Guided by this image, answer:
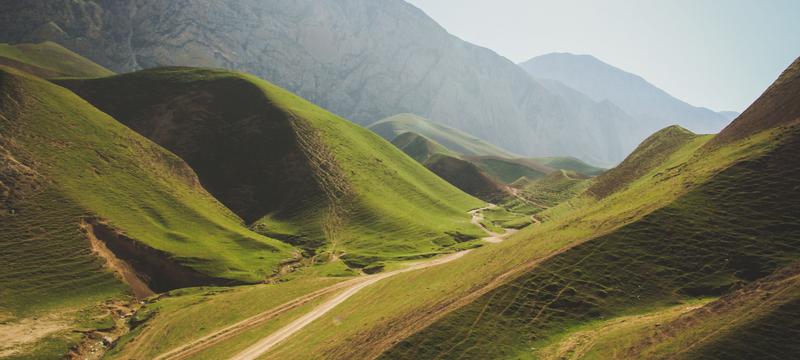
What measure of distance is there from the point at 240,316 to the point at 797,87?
8966 centimetres

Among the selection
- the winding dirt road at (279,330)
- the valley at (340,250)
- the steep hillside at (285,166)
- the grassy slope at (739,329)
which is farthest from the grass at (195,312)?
the grassy slope at (739,329)

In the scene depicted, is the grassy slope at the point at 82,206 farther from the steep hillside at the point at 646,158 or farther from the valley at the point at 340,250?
the steep hillside at the point at 646,158

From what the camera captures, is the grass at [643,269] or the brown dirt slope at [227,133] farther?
the brown dirt slope at [227,133]

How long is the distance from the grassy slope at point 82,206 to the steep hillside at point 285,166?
54.1 ft

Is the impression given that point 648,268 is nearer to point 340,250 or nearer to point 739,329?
point 739,329

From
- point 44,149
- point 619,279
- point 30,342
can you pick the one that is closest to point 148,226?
point 44,149

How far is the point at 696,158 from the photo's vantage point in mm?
75188

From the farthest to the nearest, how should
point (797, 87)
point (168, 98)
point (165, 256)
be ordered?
1. point (168, 98)
2. point (165, 256)
3. point (797, 87)

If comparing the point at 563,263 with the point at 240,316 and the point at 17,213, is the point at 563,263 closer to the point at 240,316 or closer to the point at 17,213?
the point at 240,316

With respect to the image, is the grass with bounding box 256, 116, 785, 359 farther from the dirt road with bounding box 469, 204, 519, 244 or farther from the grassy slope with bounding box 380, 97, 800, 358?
the dirt road with bounding box 469, 204, 519, 244

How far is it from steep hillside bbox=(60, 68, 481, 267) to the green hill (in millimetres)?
70912

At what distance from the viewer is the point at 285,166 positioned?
15762 centimetres

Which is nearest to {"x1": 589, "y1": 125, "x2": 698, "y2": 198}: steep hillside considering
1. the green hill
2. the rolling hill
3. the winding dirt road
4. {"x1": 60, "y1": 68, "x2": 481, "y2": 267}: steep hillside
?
{"x1": 60, "y1": 68, "x2": 481, "y2": 267}: steep hillside

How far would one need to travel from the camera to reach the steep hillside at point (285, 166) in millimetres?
131875
